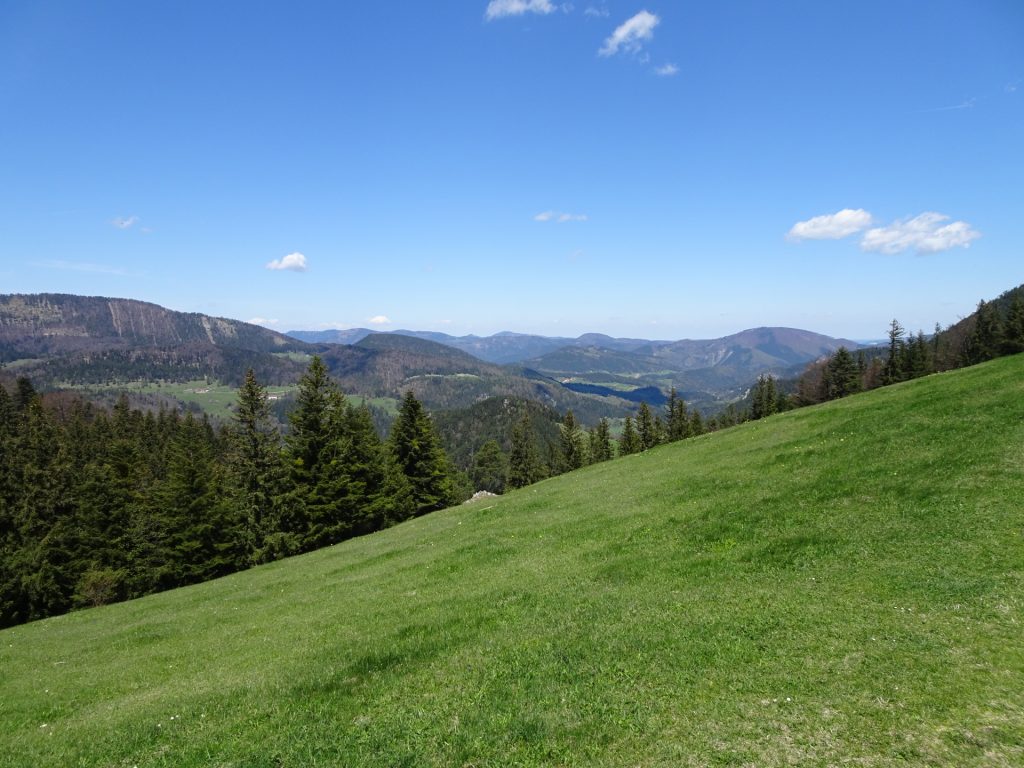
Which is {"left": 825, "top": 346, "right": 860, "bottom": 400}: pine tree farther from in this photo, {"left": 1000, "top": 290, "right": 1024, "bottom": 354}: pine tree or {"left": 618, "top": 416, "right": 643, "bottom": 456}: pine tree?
{"left": 618, "top": 416, "right": 643, "bottom": 456}: pine tree

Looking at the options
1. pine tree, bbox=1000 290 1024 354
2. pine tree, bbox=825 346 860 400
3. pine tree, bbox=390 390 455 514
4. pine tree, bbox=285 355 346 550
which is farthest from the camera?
pine tree, bbox=825 346 860 400

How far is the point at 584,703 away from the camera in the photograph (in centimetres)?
979

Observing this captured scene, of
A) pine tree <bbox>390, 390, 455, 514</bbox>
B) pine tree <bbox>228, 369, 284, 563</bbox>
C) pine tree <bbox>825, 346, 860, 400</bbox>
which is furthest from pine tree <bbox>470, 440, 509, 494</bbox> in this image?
pine tree <bbox>228, 369, 284, 563</bbox>

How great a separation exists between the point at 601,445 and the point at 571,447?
272 inches

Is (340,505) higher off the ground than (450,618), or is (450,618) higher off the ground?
(450,618)

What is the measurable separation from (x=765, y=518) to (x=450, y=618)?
1187cm

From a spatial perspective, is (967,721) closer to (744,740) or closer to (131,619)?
(744,740)

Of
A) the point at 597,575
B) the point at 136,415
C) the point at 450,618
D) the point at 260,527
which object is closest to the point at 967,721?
the point at 597,575

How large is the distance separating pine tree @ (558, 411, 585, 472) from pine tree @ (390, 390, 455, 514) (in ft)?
156

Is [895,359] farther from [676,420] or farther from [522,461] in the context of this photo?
[522,461]

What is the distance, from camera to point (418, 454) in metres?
63.0

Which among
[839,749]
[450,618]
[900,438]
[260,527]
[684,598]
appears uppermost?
[900,438]

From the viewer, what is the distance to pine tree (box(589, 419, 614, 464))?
Result: 10812cm

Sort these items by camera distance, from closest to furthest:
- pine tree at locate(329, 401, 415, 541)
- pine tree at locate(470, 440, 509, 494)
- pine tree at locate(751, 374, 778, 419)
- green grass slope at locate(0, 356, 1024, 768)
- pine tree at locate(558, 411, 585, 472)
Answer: green grass slope at locate(0, 356, 1024, 768)
pine tree at locate(329, 401, 415, 541)
pine tree at locate(558, 411, 585, 472)
pine tree at locate(751, 374, 778, 419)
pine tree at locate(470, 440, 509, 494)
